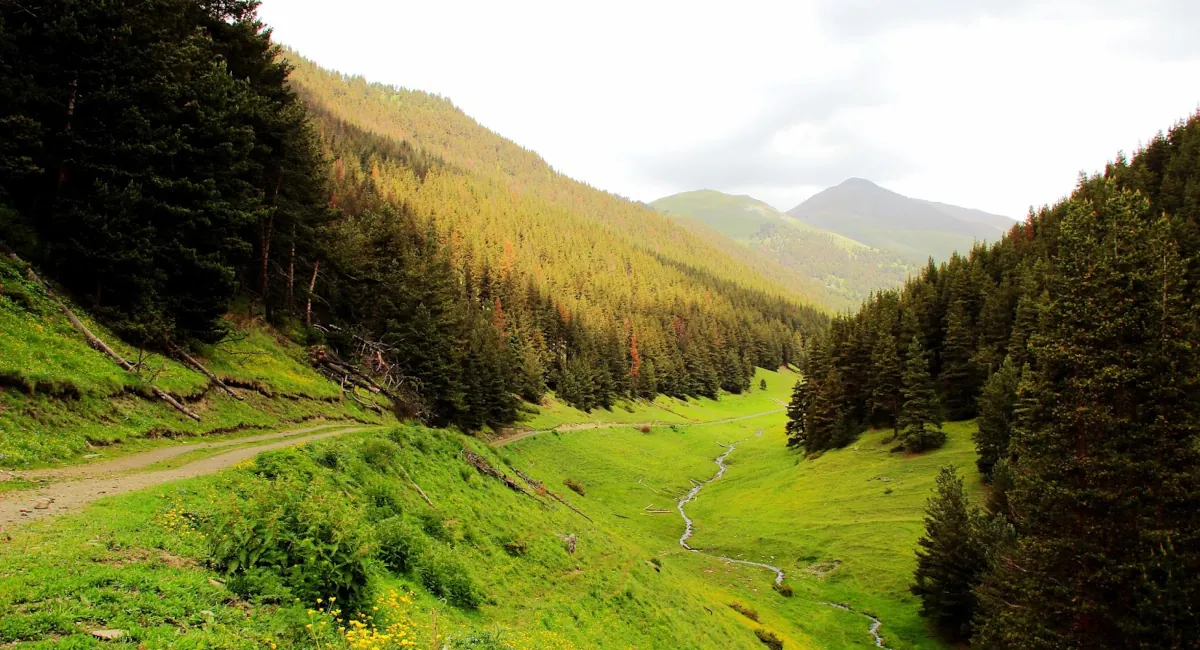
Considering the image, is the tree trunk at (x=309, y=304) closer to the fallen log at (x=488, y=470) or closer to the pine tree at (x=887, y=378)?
the fallen log at (x=488, y=470)

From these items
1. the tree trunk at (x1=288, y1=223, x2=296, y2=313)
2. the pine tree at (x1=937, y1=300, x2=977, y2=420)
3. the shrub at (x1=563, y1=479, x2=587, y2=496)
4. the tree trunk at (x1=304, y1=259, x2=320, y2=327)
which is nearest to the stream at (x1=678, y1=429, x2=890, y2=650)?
the shrub at (x1=563, y1=479, x2=587, y2=496)

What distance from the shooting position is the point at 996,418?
43750mm

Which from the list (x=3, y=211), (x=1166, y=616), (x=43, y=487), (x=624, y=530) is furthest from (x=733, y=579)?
(x=3, y=211)

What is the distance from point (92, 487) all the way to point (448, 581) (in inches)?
366

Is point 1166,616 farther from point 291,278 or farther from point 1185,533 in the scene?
point 291,278

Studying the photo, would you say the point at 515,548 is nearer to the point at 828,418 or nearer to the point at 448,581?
the point at 448,581

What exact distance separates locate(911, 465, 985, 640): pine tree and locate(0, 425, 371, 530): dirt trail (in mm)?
36845

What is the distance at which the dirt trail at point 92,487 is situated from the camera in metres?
11.0

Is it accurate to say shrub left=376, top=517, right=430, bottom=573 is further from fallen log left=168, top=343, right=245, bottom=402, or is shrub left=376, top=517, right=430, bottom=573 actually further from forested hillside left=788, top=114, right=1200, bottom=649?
forested hillside left=788, top=114, right=1200, bottom=649

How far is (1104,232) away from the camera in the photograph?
2275cm

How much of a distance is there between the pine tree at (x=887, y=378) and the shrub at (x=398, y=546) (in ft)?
214

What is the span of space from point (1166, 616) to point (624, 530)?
3053cm

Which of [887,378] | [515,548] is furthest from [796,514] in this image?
[515,548]

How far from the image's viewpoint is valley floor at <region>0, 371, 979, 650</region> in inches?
327
